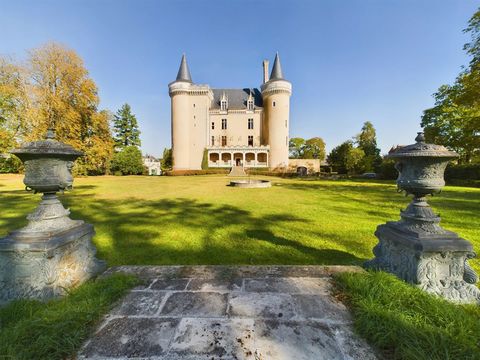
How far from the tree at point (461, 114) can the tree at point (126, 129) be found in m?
48.2

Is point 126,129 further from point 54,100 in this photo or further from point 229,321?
point 229,321

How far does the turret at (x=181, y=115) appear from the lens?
38531mm

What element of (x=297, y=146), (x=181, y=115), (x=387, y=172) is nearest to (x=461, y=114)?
(x=387, y=172)

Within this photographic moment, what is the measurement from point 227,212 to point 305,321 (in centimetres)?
605

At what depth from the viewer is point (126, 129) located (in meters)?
44.0

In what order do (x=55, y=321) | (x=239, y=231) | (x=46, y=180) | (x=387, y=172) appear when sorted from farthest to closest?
(x=387, y=172) → (x=239, y=231) → (x=46, y=180) → (x=55, y=321)

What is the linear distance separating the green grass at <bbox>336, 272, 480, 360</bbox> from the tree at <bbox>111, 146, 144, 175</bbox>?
1734 inches

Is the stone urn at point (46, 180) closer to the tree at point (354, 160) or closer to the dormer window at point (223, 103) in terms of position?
the dormer window at point (223, 103)

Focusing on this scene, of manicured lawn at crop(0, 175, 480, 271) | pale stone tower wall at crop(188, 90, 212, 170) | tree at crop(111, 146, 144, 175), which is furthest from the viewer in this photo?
pale stone tower wall at crop(188, 90, 212, 170)

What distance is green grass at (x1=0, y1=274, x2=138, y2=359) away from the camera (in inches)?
58.8

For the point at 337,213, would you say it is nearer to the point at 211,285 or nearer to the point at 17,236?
the point at 211,285

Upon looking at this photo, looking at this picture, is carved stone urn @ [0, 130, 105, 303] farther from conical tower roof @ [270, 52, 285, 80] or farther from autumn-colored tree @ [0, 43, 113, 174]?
conical tower roof @ [270, 52, 285, 80]

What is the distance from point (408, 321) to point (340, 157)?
153ft

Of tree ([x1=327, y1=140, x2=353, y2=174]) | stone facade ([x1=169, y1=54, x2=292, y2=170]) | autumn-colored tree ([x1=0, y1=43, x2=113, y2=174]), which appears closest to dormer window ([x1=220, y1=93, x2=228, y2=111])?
stone facade ([x1=169, y1=54, x2=292, y2=170])
